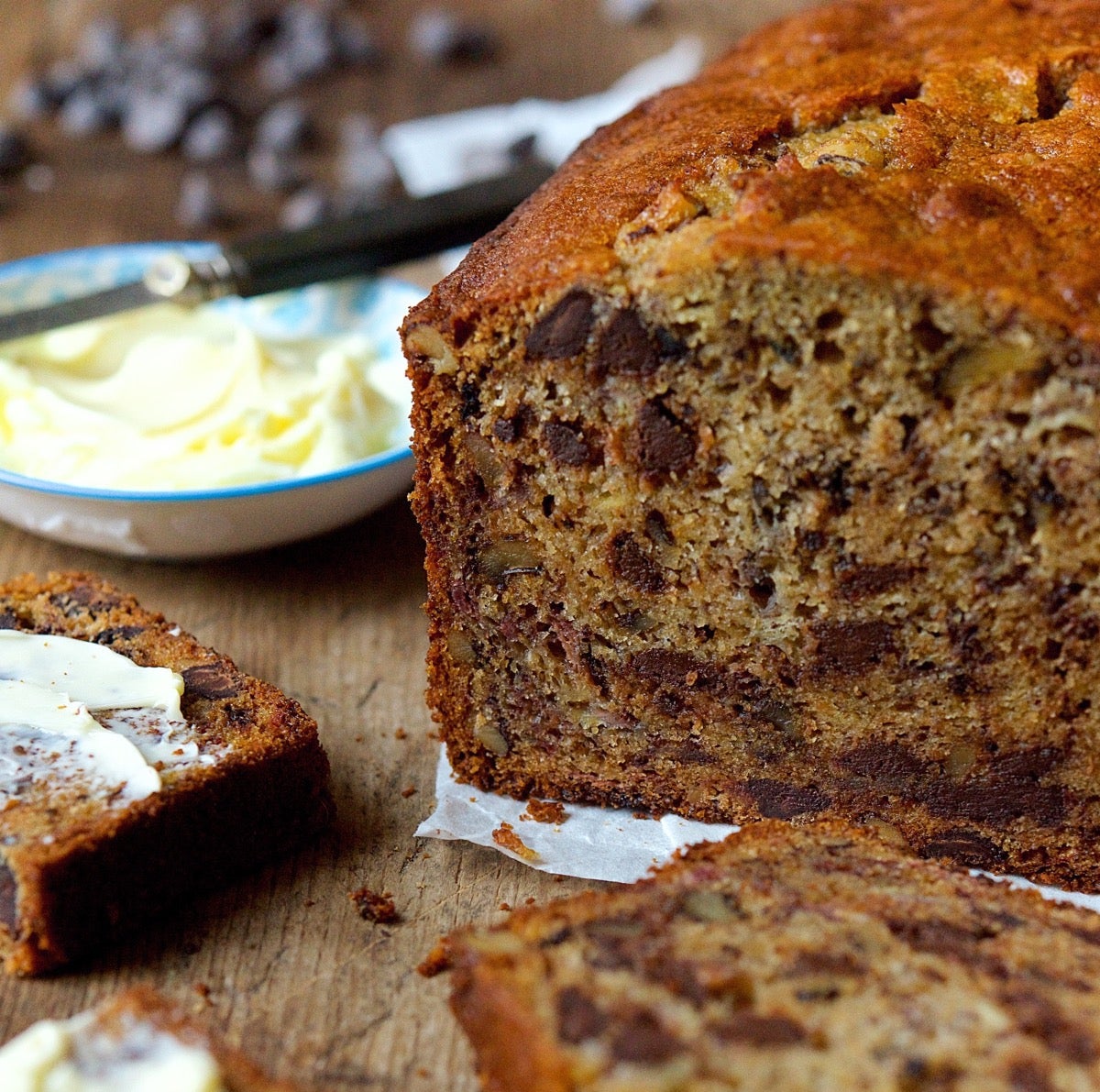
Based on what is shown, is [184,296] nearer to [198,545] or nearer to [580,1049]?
[198,545]

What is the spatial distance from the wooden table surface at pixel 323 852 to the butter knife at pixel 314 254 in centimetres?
69

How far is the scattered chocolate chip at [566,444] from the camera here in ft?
8.79

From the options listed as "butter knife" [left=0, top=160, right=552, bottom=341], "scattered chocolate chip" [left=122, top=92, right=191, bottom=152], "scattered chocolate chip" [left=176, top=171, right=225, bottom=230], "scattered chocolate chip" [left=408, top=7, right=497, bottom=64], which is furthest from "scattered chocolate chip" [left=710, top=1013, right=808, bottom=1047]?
"scattered chocolate chip" [left=408, top=7, right=497, bottom=64]

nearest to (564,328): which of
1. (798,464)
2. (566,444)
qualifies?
(566,444)

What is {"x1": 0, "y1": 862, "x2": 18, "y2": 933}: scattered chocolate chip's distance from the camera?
2.55 meters

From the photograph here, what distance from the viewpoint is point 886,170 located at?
268cm

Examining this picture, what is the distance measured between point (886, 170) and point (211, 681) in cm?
170

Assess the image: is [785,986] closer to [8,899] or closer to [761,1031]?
[761,1031]

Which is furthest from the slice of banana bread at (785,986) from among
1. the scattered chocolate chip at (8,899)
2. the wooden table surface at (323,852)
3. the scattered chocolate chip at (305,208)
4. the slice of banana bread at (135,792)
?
the scattered chocolate chip at (305,208)

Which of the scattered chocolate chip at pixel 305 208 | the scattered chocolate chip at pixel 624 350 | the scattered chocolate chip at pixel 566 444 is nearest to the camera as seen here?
the scattered chocolate chip at pixel 624 350

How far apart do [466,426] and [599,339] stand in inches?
13.4

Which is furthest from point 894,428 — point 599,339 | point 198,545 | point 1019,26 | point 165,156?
point 165,156

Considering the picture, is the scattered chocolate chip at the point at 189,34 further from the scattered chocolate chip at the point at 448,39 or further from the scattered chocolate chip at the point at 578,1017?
the scattered chocolate chip at the point at 578,1017

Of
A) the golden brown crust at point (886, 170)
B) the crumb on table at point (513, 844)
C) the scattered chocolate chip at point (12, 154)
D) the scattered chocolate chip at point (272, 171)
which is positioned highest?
the golden brown crust at point (886, 170)
